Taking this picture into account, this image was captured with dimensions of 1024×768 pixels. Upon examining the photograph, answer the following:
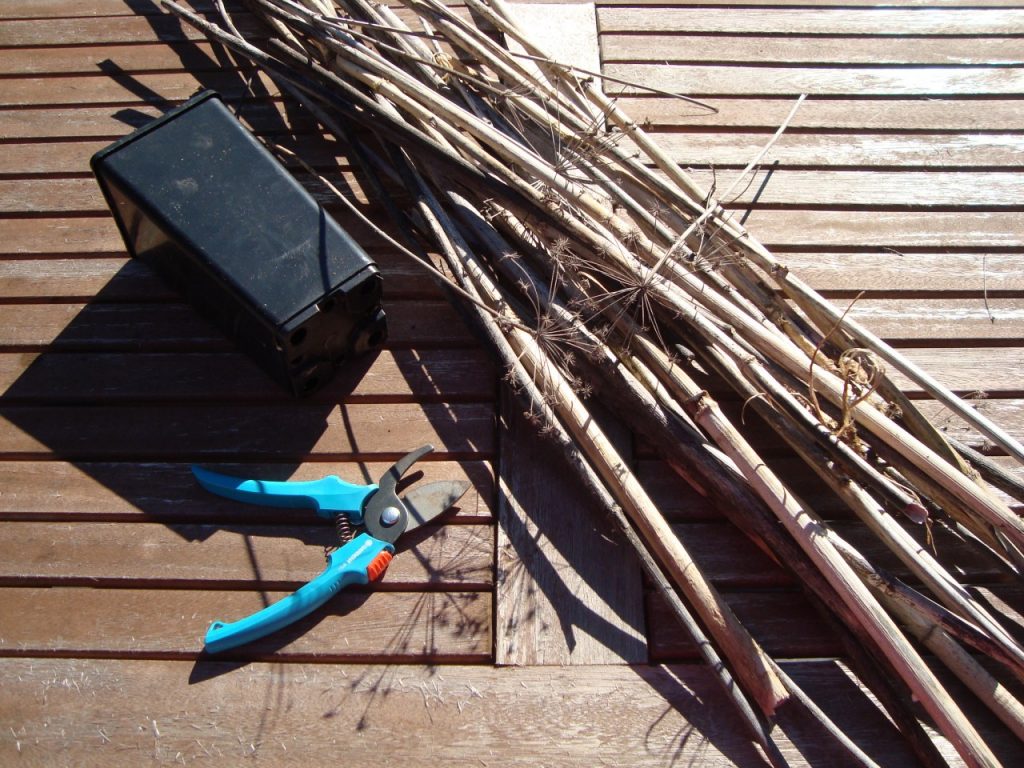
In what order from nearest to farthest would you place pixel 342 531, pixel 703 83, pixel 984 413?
1. pixel 342 531
2. pixel 984 413
3. pixel 703 83

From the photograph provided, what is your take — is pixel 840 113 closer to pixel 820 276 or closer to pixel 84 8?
pixel 820 276

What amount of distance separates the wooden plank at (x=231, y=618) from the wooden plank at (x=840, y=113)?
1.33 m

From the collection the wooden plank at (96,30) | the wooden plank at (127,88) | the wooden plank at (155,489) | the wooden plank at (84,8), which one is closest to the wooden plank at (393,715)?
the wooden plank at (155,489)

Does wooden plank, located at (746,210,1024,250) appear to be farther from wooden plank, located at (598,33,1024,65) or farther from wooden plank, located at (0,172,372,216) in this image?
wooden plank, located at (0,172,372,216)

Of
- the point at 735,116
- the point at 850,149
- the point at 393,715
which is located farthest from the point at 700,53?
the point at 393,715

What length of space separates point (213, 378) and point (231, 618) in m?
0.51

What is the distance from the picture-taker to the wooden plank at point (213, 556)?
4.73 feet

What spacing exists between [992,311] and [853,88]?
0.73 metres

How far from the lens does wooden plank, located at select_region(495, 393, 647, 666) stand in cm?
138

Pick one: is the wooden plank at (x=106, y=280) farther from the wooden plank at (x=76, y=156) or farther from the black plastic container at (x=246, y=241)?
the wooden plank at (x=76, y=156)

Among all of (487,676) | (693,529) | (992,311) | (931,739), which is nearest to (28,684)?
(487,676)

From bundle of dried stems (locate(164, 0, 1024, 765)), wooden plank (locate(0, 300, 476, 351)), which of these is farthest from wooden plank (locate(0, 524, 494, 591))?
wooden plank (locate(0, 300, 476, 351))

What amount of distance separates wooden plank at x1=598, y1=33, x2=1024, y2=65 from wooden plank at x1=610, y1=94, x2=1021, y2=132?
16 centimetres

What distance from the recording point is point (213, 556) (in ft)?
4.80
